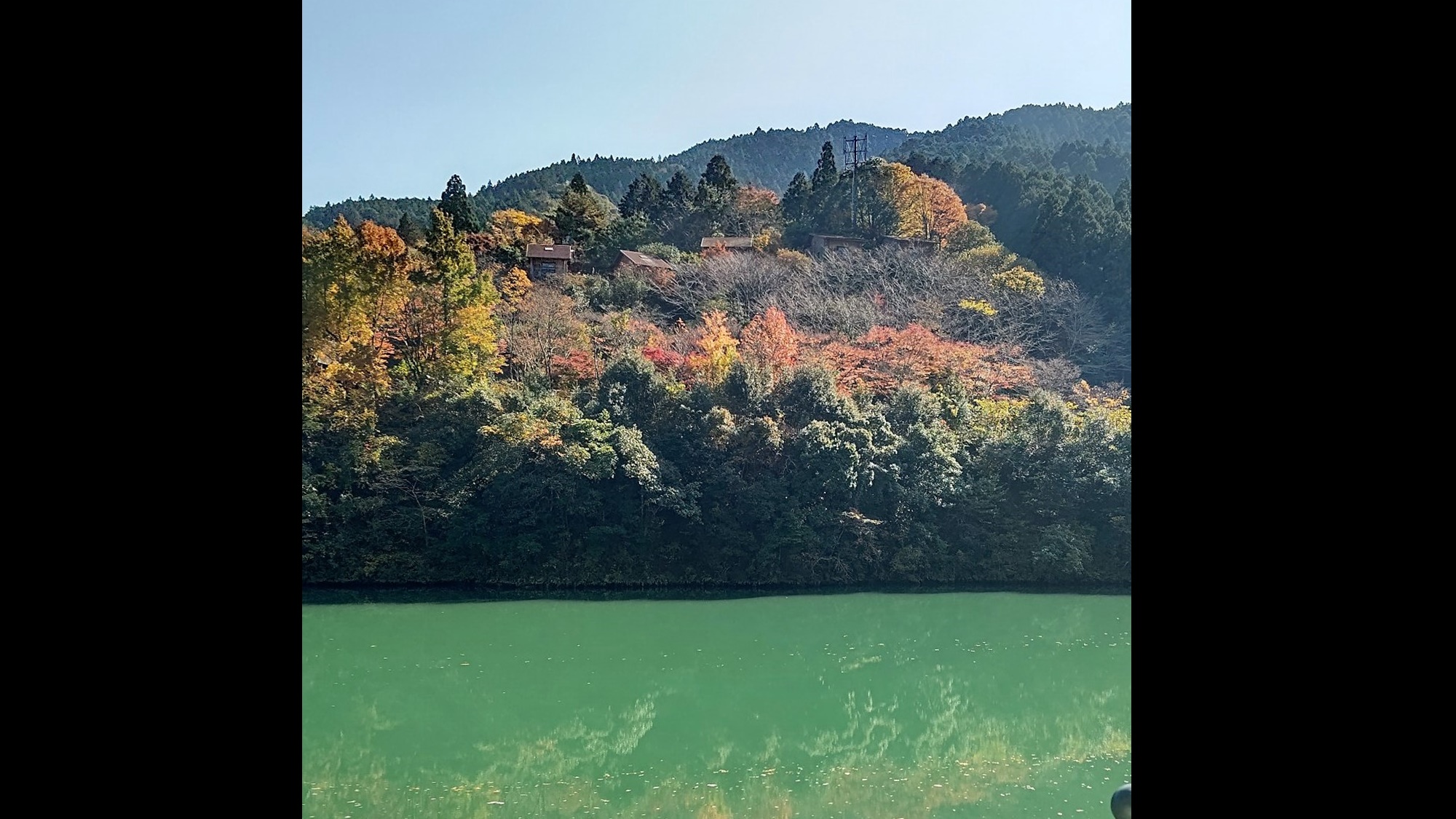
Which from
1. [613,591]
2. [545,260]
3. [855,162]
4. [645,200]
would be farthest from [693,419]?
[855,162]

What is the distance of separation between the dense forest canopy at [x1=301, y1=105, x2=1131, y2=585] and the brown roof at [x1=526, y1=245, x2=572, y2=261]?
0.26 metres

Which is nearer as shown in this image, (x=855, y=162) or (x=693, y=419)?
(x=693, y=419)

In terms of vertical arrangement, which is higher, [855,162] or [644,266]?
[855,162]

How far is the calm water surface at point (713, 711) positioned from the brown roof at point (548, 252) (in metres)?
6.18

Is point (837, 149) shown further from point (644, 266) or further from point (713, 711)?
point (713, 711)

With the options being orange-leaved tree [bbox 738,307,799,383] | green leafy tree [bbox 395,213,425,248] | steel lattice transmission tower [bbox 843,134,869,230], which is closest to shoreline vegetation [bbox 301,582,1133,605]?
orange-leaved tree [bbox 738,307,799,383]

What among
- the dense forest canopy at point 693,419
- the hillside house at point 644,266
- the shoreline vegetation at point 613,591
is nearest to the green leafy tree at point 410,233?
the dense forest canopy at point 693,419

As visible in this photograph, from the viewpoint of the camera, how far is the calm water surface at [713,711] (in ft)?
25.7

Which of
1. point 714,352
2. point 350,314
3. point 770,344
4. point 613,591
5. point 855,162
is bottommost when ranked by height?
point 613,591

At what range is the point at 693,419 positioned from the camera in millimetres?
14633

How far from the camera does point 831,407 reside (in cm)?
1462

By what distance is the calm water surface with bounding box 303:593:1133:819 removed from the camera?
7832 mm

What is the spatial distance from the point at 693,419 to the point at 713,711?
579cm
